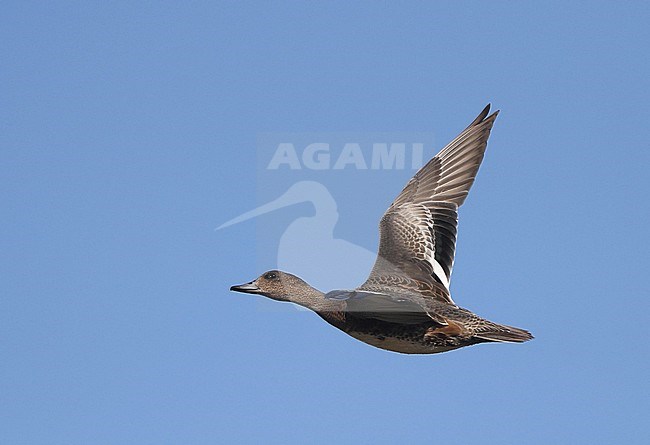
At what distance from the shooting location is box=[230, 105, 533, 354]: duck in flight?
1334cm

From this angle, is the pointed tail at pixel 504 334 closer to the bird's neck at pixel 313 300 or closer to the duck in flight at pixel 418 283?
the duck in flight at pixel 418 283

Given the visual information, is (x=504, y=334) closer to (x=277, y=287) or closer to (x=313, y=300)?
(x=313, y=300)

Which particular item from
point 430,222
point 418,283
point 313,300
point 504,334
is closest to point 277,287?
point 313,300

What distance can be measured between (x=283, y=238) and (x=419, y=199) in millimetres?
4118

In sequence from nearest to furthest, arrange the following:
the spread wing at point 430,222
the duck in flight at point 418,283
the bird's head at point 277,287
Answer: the duck in flight at point 418,283 → the bird's head at point 277,287 → the spread wing at point 430,222

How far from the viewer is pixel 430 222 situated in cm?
1642

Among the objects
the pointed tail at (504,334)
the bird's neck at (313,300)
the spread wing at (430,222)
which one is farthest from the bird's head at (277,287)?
the pointed tail at (504,334)

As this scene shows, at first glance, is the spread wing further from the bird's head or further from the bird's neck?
the bird's head

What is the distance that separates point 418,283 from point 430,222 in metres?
1.60

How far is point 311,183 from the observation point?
13.7 meters

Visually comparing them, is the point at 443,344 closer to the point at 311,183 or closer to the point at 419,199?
the point at 311,183

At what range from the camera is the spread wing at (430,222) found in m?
15.2

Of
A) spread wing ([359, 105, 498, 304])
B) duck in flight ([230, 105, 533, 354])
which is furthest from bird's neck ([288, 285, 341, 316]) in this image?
spread wing ([359, 105, 498, 304])

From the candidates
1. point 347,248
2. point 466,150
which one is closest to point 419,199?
point 466,150
